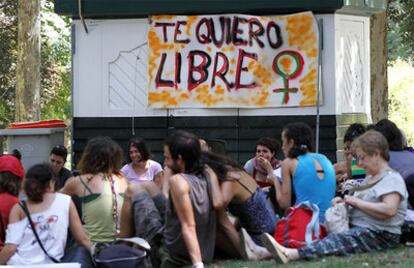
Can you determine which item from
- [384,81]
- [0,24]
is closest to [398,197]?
[384,81]

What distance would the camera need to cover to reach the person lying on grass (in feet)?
29.0

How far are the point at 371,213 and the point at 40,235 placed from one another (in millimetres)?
2708

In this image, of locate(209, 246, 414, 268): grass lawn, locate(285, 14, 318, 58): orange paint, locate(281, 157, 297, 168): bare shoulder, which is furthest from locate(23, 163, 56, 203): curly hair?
locate(285, 14, 318, 58): orange paint

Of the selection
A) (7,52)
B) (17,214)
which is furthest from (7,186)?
(7,52)

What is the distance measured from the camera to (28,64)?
23531mm

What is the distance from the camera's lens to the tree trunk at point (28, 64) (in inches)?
919

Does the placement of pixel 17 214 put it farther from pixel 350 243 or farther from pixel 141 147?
pixel 141 147

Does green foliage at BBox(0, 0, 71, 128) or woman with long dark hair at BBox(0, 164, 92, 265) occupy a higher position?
green foliage at BBox(0, 0, 71, 128)

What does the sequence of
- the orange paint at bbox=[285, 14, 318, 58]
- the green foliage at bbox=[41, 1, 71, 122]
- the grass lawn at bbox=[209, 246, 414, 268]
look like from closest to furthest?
the grass lawn at bbox=[209, 246, 414, 268] < the orange paint at bbox=[285, 14, 318, 58] < the green foliage at bbox=[41, 1, 71, 122]

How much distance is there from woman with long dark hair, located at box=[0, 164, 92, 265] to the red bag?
6.14 feet

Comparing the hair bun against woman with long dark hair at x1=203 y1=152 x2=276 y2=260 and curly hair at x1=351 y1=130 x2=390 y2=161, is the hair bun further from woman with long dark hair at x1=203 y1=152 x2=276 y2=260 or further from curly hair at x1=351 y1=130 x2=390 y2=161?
curly hair at x1=351 y1=130 x2=390 y2=161

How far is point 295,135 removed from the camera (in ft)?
32.3

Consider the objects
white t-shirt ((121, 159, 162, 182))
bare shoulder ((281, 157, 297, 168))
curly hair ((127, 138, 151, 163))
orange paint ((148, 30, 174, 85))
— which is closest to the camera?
bare shoulder ((281, 157, 297, 168))

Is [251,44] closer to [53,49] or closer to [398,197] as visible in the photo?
[398,197]
